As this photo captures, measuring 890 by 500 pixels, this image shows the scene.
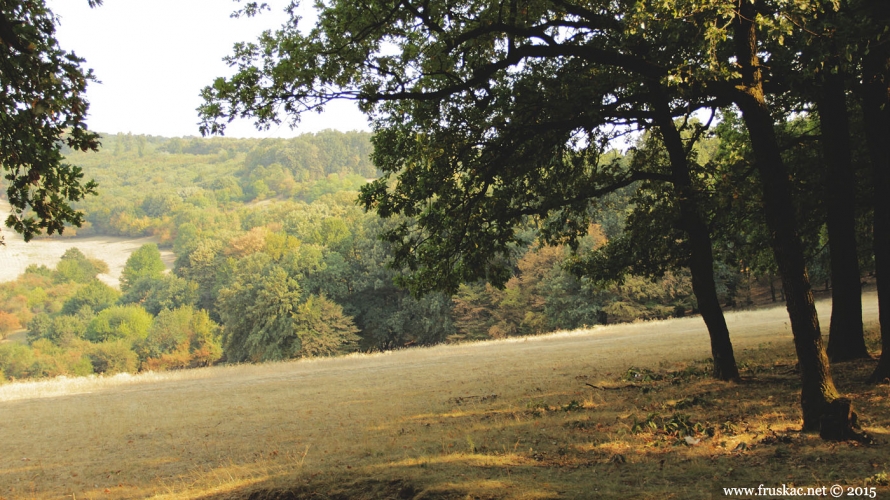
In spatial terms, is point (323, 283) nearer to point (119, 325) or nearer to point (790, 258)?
point (119, 325)

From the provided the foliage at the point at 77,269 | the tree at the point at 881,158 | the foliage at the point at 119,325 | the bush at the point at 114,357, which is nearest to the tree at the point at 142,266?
the foliage at the point at 77,269

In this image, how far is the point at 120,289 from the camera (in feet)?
398

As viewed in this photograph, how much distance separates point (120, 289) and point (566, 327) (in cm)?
10017

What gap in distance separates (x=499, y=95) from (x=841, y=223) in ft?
24.9

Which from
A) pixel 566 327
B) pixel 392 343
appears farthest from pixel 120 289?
pixel 566 327

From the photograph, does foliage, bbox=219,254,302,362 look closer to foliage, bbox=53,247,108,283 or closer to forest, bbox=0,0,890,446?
forest, bbox=0,0,890,446

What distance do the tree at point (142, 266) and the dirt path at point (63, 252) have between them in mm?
7301

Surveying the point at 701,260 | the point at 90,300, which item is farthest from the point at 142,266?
the point at 701,260

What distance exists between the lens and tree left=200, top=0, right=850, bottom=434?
8.36m

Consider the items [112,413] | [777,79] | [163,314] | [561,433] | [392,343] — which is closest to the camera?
[561,433]

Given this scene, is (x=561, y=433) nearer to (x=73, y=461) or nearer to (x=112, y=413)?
(x=73, y=461)

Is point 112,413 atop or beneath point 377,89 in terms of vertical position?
beneath

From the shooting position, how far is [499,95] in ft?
37.5

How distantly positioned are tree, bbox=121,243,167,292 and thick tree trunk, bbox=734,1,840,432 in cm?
11967
